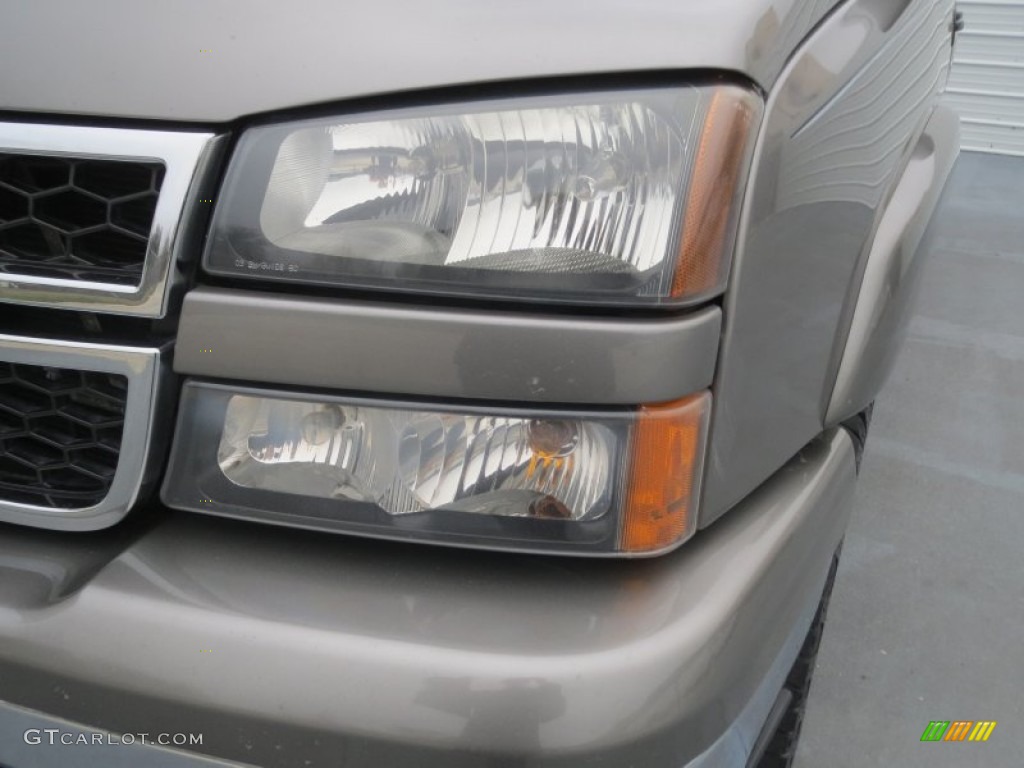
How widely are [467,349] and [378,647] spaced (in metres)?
0.30

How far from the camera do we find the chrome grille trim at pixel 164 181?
1.02m

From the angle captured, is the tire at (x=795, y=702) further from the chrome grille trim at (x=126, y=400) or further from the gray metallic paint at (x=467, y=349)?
the chrome grille trim at (x=126, y=400)

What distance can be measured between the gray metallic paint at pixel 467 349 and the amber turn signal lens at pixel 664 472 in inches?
1.1

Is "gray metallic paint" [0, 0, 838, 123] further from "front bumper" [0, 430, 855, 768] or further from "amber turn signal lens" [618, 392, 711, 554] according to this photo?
"front bumper" [0, 430, 855, 768]

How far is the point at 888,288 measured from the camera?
1473mm

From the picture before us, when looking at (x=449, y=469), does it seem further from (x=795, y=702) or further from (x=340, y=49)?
(x=795, y=702)

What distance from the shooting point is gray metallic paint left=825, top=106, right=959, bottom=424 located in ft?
4.57

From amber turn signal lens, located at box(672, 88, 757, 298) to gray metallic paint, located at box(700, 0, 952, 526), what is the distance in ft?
0.11

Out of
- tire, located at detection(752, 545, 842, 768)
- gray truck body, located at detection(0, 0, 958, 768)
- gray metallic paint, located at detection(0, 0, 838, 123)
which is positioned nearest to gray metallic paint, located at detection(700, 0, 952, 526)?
gray truck body, located at detection(0, 0, 958, 768)

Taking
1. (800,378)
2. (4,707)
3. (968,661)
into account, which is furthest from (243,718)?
(968,661)

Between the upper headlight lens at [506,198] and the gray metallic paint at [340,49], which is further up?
the gray metallic paint at [340,49]

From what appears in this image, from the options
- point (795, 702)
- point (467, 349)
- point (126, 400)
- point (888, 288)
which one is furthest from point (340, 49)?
point (795, 702)

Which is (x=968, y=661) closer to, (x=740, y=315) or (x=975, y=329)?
(x=740, y=315)

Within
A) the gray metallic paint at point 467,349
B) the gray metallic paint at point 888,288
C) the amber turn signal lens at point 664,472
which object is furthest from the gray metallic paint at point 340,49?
the gray metallic paint at point 888,288
